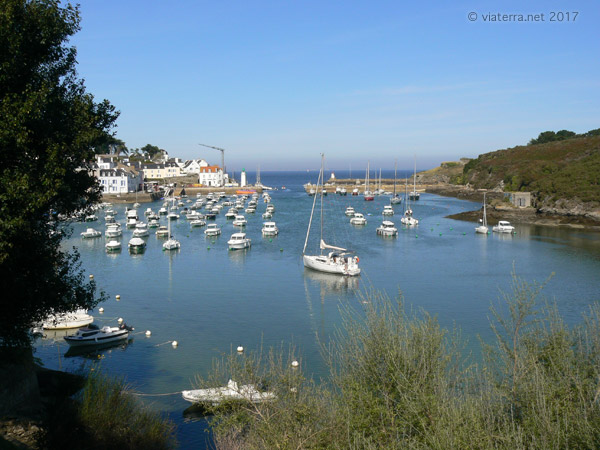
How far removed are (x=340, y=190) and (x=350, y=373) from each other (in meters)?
116

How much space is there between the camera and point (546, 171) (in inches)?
3504

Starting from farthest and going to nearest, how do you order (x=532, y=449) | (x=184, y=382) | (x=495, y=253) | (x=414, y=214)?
(x=414, y=214), (x=495, y=253), (x=184, y=382), (x=532, y=449)

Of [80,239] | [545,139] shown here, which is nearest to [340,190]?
[545,139]

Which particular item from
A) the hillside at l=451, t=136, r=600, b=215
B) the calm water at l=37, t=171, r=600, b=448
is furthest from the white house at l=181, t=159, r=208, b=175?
the calm water at l=37, t=171, r=600, b=448

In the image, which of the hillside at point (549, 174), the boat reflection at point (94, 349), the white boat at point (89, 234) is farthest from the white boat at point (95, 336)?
the hillside at point (549, 174)

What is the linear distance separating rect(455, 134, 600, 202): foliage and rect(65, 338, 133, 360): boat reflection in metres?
64.3

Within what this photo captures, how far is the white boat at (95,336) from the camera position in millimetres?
24125

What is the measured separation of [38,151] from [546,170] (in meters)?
90.1

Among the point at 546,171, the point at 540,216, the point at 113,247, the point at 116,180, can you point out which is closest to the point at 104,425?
the point at 113,247

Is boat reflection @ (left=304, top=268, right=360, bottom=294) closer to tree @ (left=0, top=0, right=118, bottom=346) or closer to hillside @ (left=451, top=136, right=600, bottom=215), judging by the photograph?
tree @ (left=0, top=0, right=118, bottom=346)

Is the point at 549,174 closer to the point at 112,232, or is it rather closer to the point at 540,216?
the point at 540,216

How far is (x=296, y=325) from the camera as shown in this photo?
90.8ft

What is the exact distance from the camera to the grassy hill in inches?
2899

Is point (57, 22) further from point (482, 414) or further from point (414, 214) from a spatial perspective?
point (414, 214)
